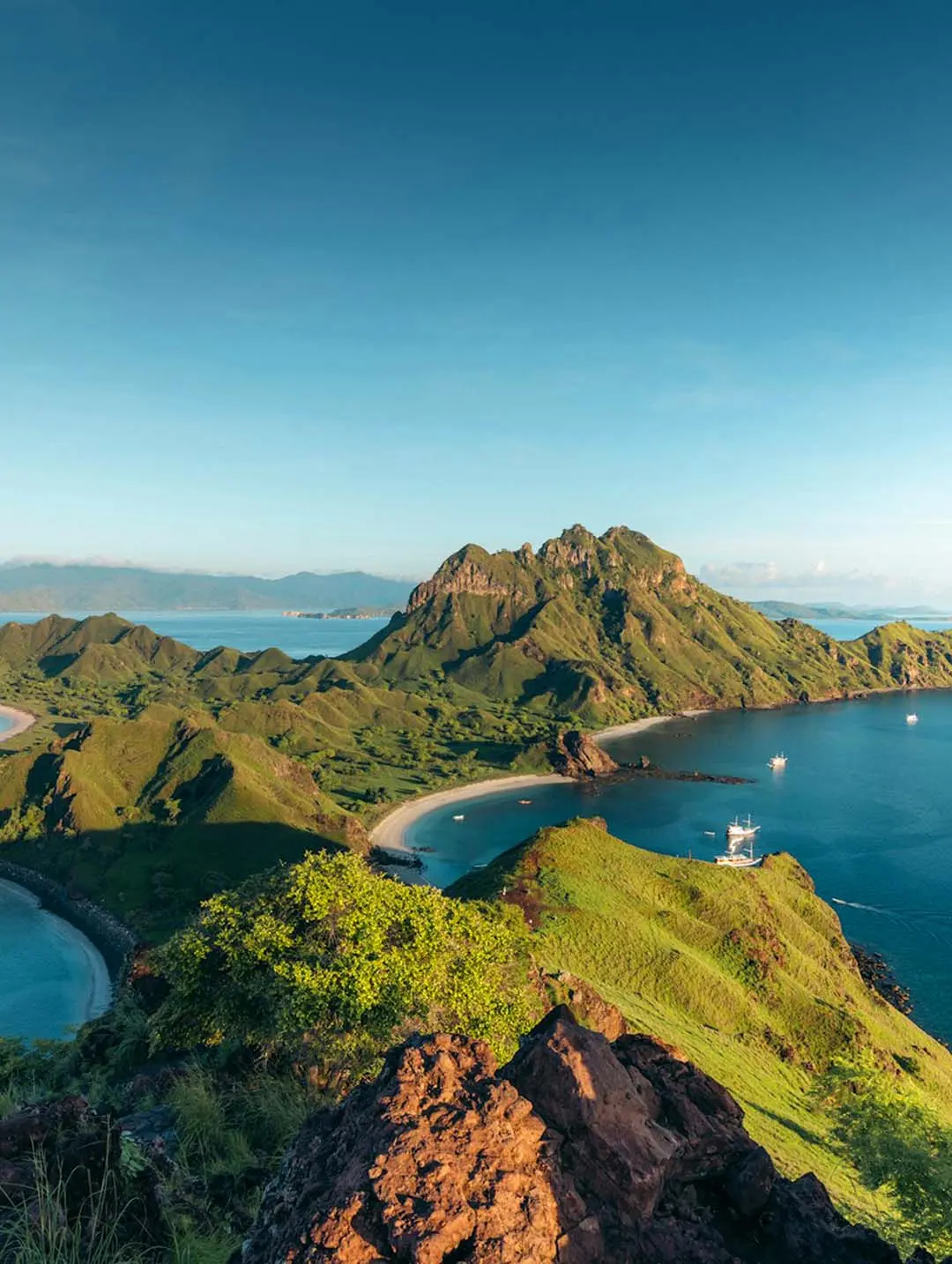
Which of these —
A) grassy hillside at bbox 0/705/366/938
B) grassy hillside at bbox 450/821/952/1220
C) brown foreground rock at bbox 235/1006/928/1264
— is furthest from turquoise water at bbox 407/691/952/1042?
brown foreground rock at bbox 235/1006/928/1264

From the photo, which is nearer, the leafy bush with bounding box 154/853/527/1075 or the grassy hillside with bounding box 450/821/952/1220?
the leafy bush with bounding box 154/853/527/1075

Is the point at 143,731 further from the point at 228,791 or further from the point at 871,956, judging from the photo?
the point at 871,956

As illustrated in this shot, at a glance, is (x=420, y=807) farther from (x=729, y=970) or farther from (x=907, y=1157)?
(x=907, y=1157)

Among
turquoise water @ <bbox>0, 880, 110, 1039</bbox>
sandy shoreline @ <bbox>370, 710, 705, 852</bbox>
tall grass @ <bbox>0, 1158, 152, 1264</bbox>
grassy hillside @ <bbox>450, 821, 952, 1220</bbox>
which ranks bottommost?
turquoise water @ <bbox>0, 880, 110, 1039</bbox>

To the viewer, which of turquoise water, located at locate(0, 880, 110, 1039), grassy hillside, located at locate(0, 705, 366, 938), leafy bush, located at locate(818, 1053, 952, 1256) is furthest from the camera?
grassy hillside, located at locate(0, 705, 366, 938)

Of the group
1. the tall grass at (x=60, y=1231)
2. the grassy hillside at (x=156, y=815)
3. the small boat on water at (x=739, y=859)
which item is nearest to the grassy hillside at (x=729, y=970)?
the tall grass at (x=60, y=1231)

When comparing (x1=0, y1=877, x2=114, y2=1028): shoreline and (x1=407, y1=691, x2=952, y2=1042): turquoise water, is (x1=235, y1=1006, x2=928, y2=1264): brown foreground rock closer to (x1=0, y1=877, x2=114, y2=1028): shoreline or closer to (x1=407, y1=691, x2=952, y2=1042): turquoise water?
(x1=0, y1=877, x2=114, y2=1028): shoreline

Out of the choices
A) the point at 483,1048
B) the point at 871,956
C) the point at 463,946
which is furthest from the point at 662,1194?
the point at 871,956
